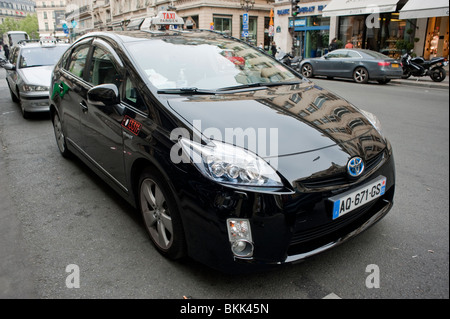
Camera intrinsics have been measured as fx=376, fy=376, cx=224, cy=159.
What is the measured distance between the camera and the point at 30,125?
7.44 metres

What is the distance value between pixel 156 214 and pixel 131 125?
0.70 meters

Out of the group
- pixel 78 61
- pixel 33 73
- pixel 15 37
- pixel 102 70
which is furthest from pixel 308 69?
pixel 15 37

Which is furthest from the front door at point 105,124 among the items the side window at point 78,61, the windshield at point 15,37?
the windshield at point 15,37

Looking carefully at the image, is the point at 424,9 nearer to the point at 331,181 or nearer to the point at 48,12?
the point at 331,181

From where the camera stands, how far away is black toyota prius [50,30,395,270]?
2.14m

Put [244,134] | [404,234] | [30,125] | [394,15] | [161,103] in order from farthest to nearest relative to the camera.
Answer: [394,15]
[30,125]
[404,234]
[161,103]
[244,134]

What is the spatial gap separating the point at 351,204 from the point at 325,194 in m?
0.24

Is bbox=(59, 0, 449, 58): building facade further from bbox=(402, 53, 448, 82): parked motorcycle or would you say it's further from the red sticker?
the red sticker

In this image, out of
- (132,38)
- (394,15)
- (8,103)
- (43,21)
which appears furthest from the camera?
(43,21)

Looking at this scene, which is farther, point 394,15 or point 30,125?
point 394,15

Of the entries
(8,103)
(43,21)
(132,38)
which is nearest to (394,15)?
(8,103)

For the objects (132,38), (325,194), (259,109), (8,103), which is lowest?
(8,103)

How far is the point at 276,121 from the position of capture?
2.55 meters

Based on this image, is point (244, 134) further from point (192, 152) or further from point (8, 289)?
point (8, 289)
